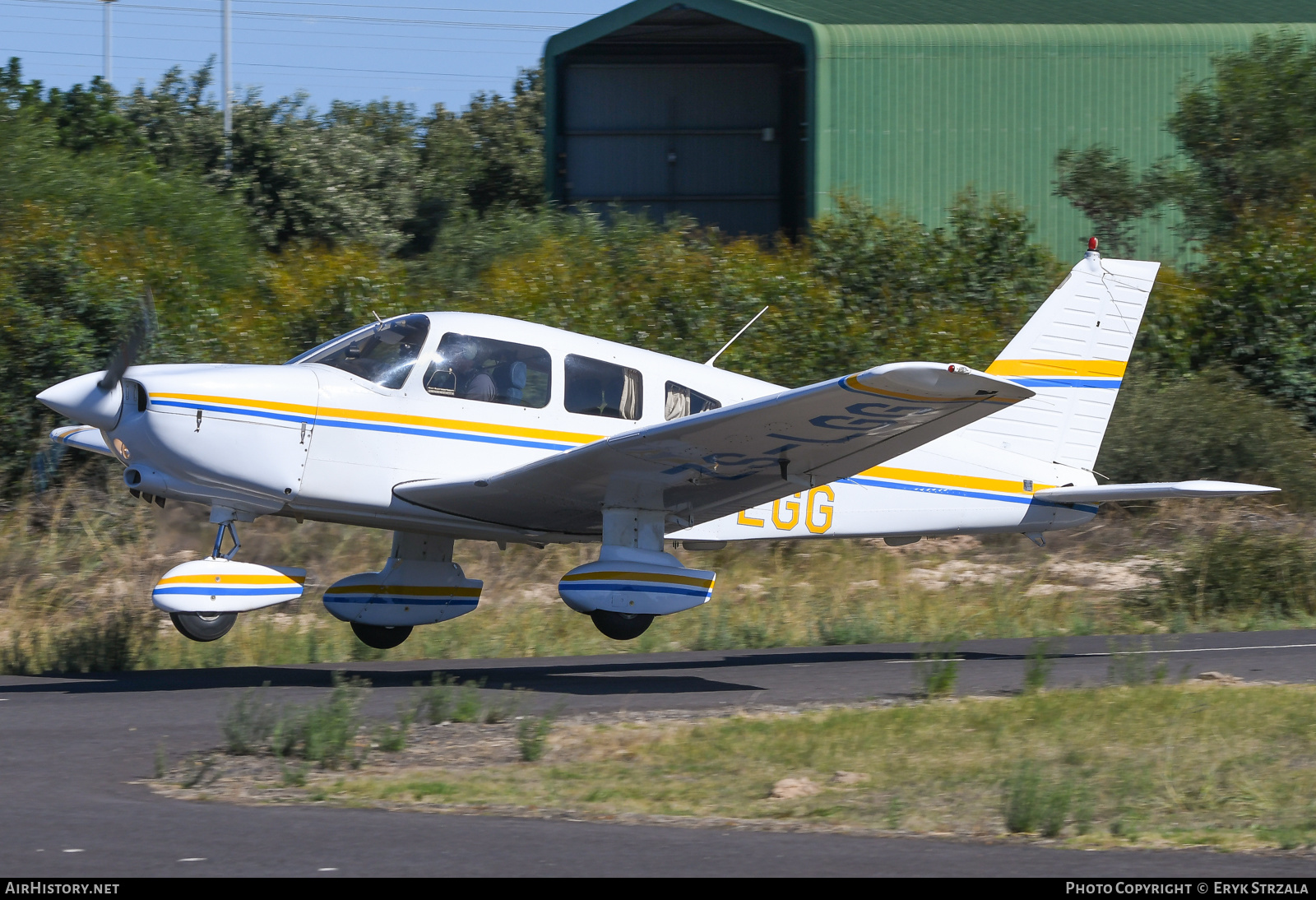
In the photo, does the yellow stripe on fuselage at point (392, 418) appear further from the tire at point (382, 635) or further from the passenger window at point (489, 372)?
the tire at point (382, 635)

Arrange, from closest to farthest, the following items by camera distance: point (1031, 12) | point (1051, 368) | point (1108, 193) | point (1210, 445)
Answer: point (1051, 368)
point (1210, 445)
point (1108, 193)
point (1031, 12)

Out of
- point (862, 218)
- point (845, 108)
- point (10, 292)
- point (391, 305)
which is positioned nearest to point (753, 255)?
point (862, 218)

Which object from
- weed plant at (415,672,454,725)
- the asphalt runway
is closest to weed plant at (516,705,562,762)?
weed plant at (415,672,454,725)

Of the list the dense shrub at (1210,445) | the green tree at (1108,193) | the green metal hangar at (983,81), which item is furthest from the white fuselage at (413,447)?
the green tree at (1108,193)

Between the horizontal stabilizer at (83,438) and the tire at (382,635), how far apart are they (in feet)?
7.31

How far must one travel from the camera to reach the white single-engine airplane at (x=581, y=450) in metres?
8.52

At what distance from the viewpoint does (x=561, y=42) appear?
28.3 meters

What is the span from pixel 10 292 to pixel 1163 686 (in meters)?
13.5

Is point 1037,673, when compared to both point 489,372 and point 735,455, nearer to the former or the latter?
point 735,455

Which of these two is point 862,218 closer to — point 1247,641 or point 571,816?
point 1247,641

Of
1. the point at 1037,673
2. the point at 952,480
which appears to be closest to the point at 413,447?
the point at 952,480

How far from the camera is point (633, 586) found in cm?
910

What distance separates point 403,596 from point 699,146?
2289 cm

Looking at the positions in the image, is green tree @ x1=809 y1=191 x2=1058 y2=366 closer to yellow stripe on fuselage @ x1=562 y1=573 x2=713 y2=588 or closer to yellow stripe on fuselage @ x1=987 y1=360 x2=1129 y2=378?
yellow stripe on fuselage @ x1=987 y1=360 x2=1129 y2=378
